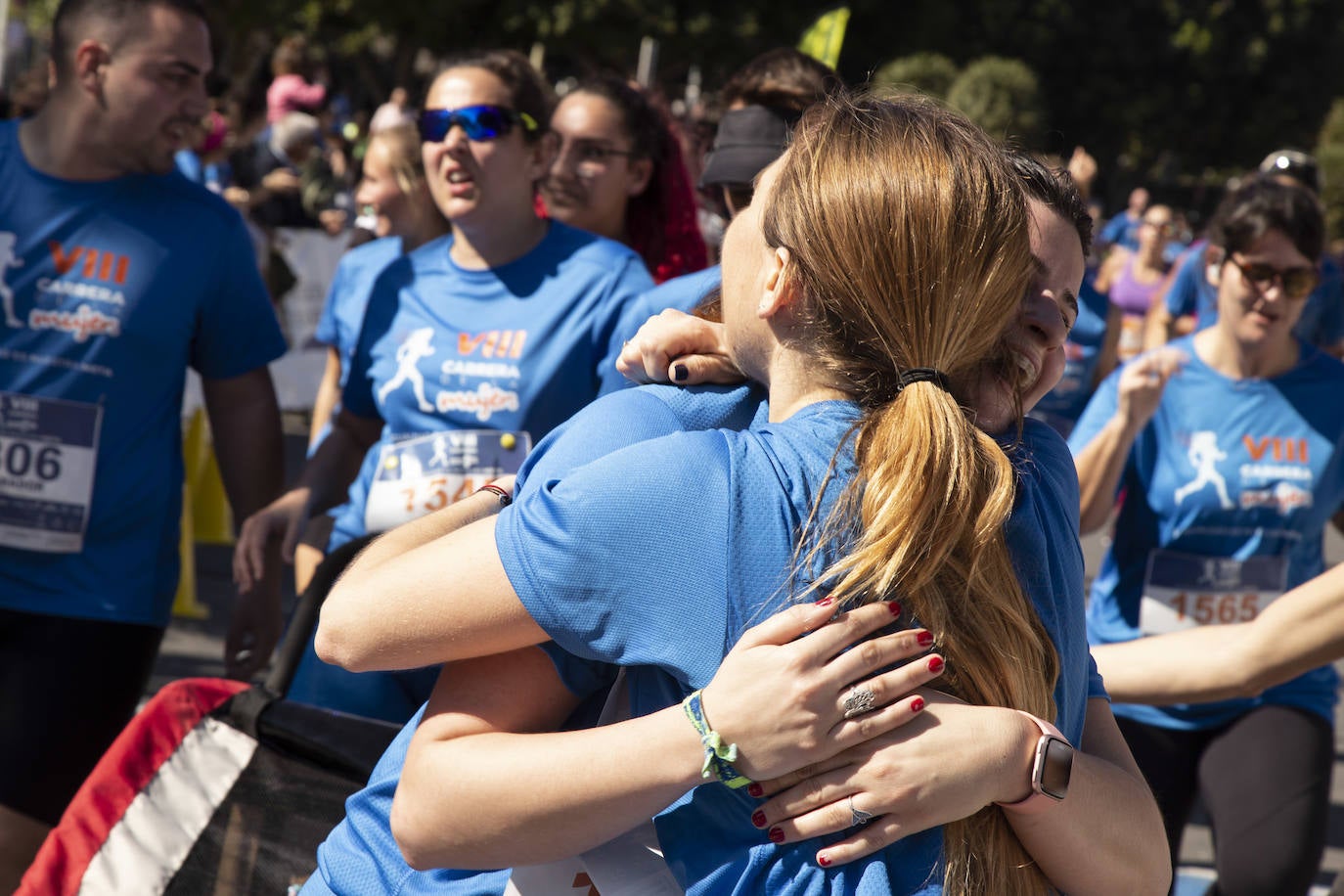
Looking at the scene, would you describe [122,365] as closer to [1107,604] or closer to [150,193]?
[150,193]

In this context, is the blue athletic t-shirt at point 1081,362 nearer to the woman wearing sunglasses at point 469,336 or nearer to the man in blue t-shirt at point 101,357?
the woman wearing sunglasses at point 469,336

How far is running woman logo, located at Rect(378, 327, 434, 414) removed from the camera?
336 cm

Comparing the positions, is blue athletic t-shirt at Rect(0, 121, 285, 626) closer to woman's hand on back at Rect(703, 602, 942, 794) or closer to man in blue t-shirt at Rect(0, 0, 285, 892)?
man in blue t-shirt at Rect(0, 0, 285, 892)

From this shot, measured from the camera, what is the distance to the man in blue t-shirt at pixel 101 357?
9.85ft

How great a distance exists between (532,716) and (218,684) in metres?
1.07

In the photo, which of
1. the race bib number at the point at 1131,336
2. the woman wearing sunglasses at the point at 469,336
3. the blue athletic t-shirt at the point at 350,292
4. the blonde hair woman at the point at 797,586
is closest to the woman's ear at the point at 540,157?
the woman wearing sunglasses at the point at 469,336

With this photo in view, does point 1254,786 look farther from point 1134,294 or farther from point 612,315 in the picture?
point 1134,294

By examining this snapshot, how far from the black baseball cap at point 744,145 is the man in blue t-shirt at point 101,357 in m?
1.15

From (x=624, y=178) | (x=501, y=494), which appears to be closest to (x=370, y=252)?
(x=624, y=178)

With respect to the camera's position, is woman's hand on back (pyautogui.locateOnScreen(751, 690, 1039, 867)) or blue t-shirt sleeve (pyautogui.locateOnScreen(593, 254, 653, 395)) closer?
woman's hand on back (pyautogui.locateOnScreen(751, 690, 1039, 867))

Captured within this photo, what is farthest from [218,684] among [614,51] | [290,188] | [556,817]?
[614,51]

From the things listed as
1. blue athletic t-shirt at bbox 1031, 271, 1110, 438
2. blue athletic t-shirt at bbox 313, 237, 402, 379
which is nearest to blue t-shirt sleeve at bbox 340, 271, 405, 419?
blue athletic t-shirt at bbox 313, 237, 402, 379

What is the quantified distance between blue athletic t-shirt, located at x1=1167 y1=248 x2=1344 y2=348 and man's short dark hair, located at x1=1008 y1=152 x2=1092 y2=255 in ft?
14.1

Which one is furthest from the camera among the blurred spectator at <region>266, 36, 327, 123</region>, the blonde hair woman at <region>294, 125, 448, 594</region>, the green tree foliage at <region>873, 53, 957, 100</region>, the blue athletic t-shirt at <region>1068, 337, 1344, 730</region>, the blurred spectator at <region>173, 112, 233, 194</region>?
the green tree foliage at <region>873, 53, 957, 100</region>
